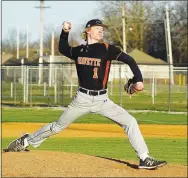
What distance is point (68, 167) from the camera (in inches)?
322

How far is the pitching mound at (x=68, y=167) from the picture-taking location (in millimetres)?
7660

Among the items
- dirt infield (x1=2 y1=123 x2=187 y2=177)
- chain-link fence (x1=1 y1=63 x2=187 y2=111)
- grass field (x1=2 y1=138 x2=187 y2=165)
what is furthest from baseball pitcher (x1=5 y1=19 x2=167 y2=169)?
chain-link fence (x1=1 y1=63 x2=187 y2=111)

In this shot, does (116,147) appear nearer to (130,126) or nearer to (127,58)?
(130,126)

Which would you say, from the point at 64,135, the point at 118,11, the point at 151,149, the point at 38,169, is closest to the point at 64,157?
the point at 38,169

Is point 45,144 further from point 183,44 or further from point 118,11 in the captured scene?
point 183,44

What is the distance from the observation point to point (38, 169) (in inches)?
312

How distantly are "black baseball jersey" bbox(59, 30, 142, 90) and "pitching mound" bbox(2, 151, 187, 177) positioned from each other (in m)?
1.11

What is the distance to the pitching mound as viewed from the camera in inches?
302

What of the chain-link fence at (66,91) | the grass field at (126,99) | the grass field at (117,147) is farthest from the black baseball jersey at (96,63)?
the grass field at (126,99)

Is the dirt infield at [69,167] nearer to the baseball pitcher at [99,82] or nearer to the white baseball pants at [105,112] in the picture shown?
the baseball pitcher at [99,82]

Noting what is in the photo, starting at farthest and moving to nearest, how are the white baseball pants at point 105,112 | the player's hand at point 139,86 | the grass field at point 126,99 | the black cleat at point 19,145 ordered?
the grass field at point 126,99 → the black cleat at point 19,145 → the white baseball pants at point 105,112 → the player's hand at point 139,86

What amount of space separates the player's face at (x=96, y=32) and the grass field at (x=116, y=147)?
370cm

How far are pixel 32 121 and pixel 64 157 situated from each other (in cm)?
1458

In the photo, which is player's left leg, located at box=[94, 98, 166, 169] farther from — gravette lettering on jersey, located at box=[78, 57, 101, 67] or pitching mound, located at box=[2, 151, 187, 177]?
gravette lettering on jersey, located at box=[78, 57, 101, 67]
